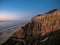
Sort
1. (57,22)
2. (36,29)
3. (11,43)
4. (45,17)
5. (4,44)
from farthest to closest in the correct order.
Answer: (45,17)
(36,29)
(57,22)
(4,44)
(11,43)

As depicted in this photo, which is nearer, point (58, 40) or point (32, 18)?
point (58, 40)

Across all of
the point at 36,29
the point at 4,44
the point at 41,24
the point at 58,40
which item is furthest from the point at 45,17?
the point at 4,44

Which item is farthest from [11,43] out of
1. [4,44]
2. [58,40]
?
[58,40]

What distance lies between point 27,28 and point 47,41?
1.70m

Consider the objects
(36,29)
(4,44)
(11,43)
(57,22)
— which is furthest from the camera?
(36,29)

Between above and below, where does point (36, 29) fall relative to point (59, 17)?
below

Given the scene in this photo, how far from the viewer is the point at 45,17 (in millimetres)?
4410

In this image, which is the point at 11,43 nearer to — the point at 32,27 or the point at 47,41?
the point at 47,41

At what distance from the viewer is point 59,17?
4.02 meters

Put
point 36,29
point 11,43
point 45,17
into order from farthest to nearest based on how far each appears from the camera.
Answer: point 45,17
point 36,29
point 11,43

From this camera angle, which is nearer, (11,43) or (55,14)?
(11,43)

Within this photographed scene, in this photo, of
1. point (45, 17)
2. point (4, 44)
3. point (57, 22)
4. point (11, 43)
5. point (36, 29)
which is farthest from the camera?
point (45, 17)

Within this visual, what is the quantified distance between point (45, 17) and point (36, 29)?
55 cm

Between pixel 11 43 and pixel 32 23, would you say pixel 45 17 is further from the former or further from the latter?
pixel 11 43
